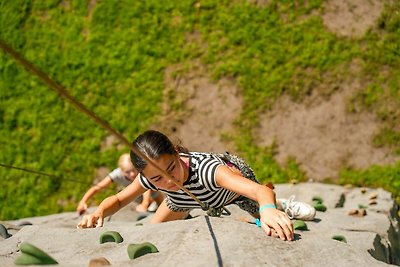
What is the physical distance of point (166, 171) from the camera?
251 centimetres

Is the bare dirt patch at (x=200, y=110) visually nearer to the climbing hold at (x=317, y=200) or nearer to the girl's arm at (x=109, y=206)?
the climbing hold at (x=317, y=200)

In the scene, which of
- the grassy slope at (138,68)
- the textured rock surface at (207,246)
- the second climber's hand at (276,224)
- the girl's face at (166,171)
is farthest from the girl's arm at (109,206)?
the grassy slope at (138,68)

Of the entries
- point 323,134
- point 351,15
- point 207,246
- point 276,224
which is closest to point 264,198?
point 276,224

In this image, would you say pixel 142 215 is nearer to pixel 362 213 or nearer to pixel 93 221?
pixel 93 221

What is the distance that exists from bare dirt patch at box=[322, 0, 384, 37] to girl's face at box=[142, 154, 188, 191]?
294 centimetres

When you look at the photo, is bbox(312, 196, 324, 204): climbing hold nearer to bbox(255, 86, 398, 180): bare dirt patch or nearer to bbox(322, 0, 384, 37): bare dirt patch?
bbox(255, 86, 398, 180): bare dirt patch

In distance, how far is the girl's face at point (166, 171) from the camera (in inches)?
98.8

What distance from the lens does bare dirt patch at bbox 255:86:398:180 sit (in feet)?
15.1

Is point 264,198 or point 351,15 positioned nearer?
point 264,198

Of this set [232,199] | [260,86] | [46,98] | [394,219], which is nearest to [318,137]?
[260,86]

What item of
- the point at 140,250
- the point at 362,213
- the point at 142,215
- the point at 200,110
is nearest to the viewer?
the point at 140,250

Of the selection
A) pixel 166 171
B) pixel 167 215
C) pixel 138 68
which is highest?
pixel 138 68

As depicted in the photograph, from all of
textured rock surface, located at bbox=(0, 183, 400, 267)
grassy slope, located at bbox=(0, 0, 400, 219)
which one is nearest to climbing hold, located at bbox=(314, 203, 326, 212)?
textured rock surface, located at bbox=(0, 183, 400, 267)

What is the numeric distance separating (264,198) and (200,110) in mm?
2856
